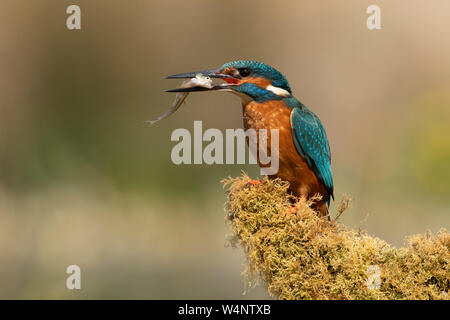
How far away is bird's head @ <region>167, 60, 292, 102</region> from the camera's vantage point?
2.14 meters

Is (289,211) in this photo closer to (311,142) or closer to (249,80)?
(311,142)

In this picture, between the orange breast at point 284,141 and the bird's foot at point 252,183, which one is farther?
the orange breast at point 284,141

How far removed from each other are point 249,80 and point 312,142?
1.31ft

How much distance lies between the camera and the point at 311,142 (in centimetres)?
225

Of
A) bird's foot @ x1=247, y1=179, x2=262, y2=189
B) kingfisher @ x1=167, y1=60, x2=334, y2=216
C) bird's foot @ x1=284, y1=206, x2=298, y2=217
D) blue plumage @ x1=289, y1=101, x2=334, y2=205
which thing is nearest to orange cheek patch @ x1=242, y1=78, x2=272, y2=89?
kingfisher @ x1=167, y1=60, x2=334, y2=216

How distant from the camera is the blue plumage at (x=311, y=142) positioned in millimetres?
2225

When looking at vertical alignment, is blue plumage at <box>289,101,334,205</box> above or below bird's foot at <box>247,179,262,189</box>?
above

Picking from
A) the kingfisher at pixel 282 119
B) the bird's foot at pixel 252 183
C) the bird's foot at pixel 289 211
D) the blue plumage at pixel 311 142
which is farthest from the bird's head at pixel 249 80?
the bird's foot at pixel 289 211

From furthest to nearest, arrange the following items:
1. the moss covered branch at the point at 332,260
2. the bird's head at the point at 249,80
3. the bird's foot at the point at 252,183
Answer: the bird's head at the point at 249,80, the bird's foot at the point at 252,183, the moss covered branch at the point at 332,260

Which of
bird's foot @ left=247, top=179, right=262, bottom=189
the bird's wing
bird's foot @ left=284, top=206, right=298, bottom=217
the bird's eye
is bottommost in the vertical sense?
bird's foot @ left=284, top=206, right=298, bottom=217

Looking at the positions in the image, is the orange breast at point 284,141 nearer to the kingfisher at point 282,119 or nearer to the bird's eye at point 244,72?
the kingfisher at point 282,119

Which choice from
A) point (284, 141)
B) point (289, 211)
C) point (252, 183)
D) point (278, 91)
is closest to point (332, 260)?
point (289, 211)

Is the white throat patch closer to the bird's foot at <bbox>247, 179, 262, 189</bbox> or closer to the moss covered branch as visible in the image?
the bird's foot at <bbox>247, 179, 262, 189</bbox>

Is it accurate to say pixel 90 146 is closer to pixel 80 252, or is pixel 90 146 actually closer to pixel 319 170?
pixel 80 252
